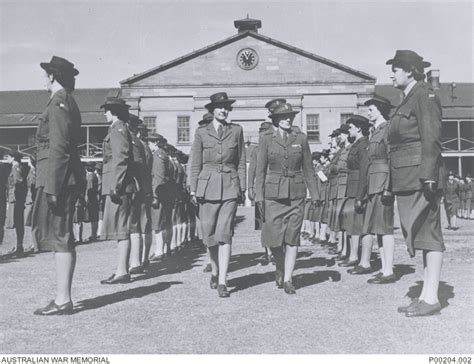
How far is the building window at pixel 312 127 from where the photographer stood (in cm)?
3975

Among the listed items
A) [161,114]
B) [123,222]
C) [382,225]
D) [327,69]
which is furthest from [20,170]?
[327,69]

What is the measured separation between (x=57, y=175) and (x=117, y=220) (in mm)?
2083

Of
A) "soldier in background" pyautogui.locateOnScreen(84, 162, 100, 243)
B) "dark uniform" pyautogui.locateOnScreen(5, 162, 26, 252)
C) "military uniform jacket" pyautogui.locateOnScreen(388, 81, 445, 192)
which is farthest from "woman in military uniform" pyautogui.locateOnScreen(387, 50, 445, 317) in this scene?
"soldier in background" pyautogui.locateOnScreen(84, 162, 100, 243)

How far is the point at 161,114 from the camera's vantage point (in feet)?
134

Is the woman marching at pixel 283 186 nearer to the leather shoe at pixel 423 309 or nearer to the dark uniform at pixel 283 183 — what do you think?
the dark uniform at pixel 283 183

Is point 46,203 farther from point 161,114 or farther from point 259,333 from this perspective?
point 161,114

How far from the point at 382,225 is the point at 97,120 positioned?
35995 mm

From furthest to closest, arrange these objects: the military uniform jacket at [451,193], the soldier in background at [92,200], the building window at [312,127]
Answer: the building window at [312,127]
the military uniform jacket at [451,193]
the soldier in background at [92,200]

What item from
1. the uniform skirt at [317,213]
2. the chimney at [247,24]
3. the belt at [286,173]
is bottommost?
the uniform skirt at [317,213]

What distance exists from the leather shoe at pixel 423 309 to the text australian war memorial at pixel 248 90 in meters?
34.7

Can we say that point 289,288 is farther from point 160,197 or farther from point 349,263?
point 160,197

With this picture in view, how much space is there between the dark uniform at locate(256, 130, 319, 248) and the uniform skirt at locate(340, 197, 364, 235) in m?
1.73

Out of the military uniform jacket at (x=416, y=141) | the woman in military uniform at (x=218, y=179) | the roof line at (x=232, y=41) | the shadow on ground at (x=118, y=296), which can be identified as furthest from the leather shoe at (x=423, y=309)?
the roof line at (x=232, y=41)

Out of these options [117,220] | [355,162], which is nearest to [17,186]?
[117,220]
